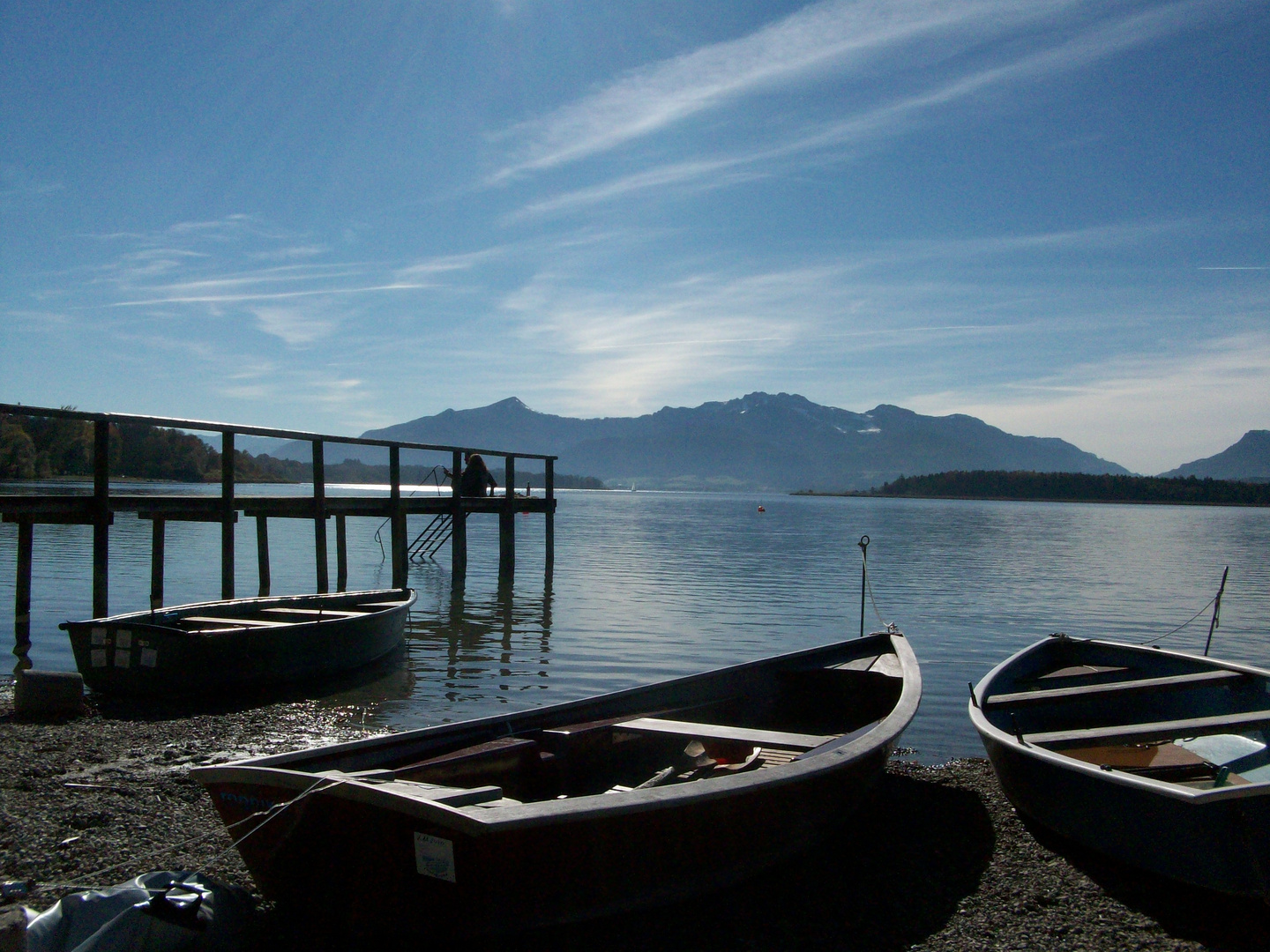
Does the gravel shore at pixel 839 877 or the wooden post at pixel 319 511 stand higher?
the wooden post at pixel 319 511

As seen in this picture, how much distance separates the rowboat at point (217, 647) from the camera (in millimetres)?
10008

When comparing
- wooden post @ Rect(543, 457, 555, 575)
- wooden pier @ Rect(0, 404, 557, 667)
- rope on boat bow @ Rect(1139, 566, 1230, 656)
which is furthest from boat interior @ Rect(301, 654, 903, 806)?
wooden post @ Rect(543, 457, 555, 575)

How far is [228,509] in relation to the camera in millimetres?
14711

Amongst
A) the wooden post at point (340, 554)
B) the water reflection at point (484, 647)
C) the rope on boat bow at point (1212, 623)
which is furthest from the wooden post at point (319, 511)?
the rope on boat bow at point (1212, 623)

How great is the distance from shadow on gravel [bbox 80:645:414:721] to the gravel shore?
1.78 meters

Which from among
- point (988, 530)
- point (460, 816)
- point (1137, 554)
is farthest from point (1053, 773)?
point (988, 530)

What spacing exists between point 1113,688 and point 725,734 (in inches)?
171

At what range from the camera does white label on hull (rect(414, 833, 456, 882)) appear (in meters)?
4.33

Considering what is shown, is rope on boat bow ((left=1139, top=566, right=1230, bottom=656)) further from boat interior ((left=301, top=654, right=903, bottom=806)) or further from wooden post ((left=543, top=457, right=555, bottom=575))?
wooden post ((left=543, top=457, right=555, bottom=575))

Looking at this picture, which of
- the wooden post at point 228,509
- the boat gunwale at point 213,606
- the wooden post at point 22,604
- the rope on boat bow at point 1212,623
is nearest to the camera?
the boat gunwale at point 213,606

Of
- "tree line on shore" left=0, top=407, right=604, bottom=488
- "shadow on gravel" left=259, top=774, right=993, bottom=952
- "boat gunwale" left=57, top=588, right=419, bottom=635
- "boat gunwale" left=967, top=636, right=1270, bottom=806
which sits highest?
"tree line on shore" left=0, top=407, right=604, bottom=488

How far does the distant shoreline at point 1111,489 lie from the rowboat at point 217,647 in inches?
6193

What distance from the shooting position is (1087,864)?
6.29m

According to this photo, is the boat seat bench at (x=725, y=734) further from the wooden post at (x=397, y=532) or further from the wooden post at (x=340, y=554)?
the wooden post at (x=340, y=554)
